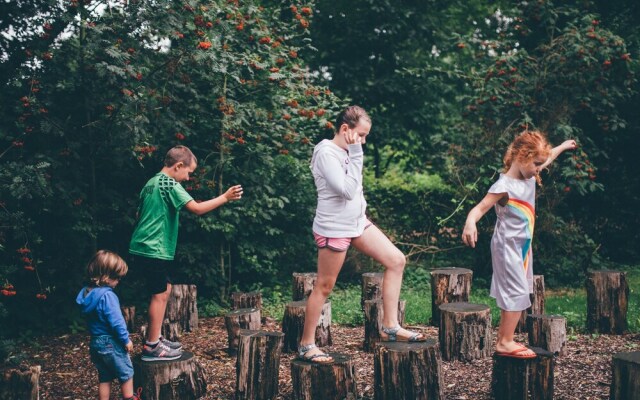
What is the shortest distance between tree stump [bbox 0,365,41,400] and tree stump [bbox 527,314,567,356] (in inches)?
172

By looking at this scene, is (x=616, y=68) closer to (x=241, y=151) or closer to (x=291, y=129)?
(x=291, y=129)

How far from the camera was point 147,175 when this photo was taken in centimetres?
875

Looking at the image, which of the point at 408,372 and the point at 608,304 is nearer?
the point at 408,372

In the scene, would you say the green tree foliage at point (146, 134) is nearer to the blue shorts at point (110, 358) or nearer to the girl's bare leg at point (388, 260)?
the blue shorts at point (110, 358)

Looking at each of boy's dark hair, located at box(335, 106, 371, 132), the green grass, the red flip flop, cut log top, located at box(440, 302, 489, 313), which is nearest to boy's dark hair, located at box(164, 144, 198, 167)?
boy's dark hair, located at box(335, 106, 371, 132)

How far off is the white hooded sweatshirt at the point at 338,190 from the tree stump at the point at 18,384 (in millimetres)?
2257

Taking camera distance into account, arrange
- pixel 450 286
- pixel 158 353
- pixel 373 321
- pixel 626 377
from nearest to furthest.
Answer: pixel 626 377, pixel 158 353, pixel 373 321, pixel 450 286

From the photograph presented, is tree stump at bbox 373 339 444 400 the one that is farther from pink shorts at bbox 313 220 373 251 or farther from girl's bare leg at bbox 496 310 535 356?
pink shorts at bbox 313 220 373 251

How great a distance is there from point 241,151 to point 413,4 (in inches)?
272

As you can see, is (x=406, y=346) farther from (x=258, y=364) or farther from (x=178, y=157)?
(x=178, y=157)

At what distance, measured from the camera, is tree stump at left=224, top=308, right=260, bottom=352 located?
6.23m

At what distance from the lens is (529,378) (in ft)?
14.9

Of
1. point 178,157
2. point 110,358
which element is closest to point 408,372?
point 110,358

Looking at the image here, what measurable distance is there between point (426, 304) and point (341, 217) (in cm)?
458
